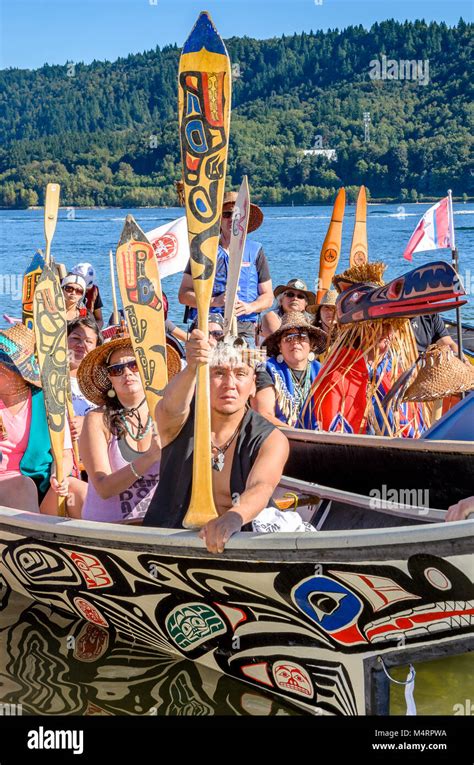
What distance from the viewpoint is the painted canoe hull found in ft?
11.3

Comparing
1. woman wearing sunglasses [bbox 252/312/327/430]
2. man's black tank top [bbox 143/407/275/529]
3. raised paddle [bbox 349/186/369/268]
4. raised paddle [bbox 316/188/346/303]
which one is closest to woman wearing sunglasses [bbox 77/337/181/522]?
man's black tank top [bbox 143/407/275/529]

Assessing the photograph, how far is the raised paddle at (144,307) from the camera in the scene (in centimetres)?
452

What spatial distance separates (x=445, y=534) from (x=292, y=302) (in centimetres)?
386

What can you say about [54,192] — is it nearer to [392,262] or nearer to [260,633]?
[260,633]

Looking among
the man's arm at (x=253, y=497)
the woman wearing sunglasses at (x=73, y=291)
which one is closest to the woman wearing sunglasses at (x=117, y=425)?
the man's arm at (x=253, y=497)

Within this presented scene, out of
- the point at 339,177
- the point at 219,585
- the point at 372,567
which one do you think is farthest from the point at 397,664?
the point at 339,177

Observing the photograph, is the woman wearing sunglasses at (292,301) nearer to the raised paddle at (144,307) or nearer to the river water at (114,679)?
the raised paddle at (144,307)

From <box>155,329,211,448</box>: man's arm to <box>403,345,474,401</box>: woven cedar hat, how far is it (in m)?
1.63

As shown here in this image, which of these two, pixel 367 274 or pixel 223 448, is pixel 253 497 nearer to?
pixel 223 448

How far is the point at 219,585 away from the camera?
387 cm

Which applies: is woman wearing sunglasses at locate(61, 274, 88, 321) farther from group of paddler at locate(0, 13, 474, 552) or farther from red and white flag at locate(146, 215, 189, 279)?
group of paddler at locate(0, 13, 474, 552)

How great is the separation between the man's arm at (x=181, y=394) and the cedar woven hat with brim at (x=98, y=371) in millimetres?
799

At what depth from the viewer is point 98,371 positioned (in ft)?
15.2
